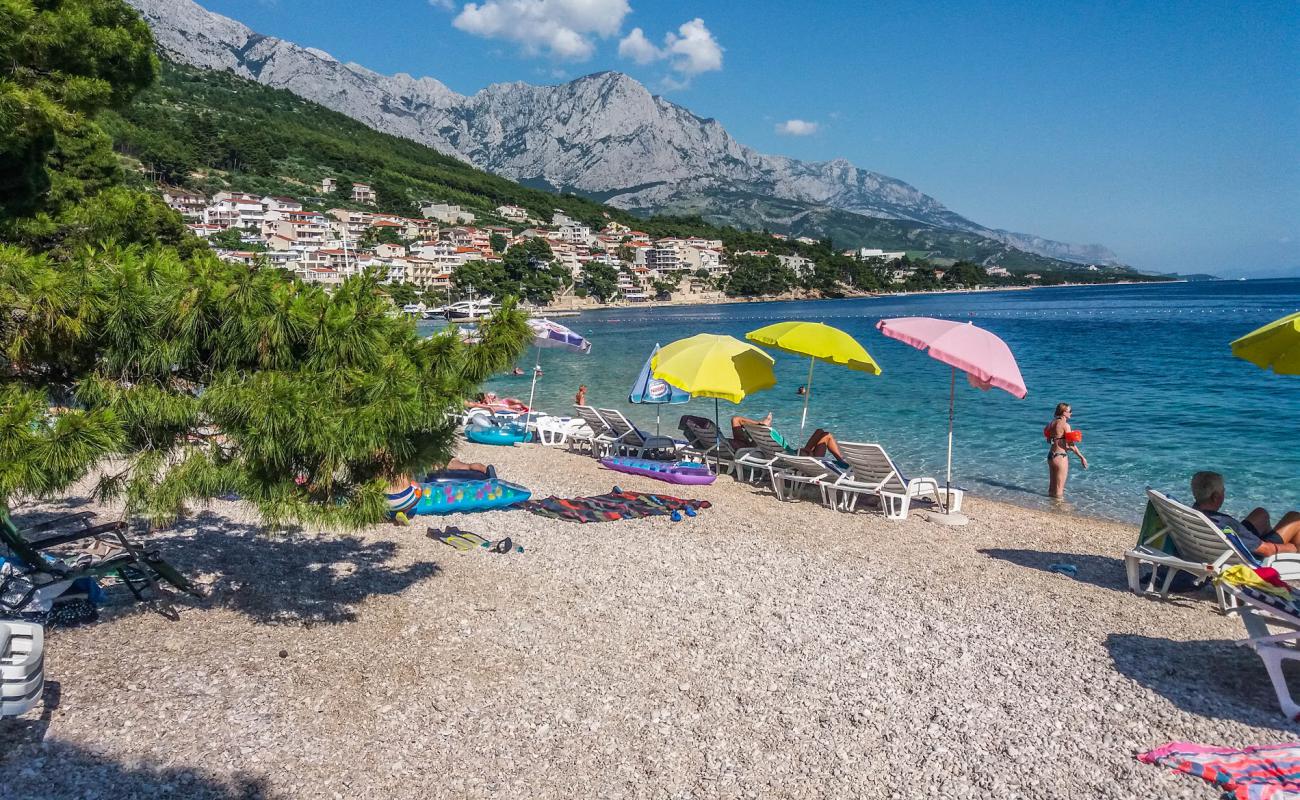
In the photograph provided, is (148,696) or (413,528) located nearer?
(148,696)

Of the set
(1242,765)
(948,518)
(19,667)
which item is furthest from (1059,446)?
(19,667)

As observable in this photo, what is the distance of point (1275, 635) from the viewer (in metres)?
4.56

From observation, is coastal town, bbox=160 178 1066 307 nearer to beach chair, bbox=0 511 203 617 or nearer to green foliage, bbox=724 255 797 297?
green foliage, bbox=724 255 797 297

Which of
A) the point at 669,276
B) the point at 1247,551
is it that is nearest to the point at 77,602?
the point at 1247,551

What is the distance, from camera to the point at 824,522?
9.03 m

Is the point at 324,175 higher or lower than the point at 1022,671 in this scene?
higher

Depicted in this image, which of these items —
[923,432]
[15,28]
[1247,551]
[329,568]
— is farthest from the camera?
[923,432]

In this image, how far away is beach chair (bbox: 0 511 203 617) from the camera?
16.1 feet

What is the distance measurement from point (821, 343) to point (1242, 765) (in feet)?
22.4

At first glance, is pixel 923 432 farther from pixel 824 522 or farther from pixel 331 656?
pixel 331 656

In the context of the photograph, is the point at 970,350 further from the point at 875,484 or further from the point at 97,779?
the point at 97,779

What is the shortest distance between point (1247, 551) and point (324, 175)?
144m

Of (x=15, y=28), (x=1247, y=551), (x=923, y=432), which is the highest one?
(x=15, y=28)

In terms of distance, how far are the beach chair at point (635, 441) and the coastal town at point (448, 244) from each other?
60261mm
